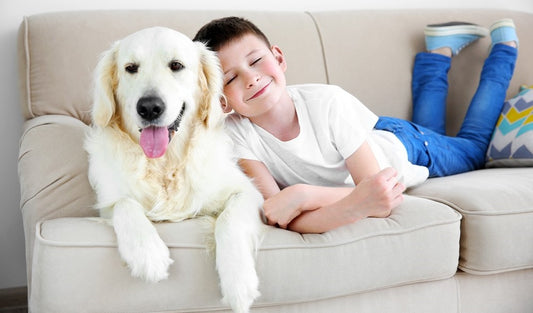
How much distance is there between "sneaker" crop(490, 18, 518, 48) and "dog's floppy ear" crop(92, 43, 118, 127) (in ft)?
6.11

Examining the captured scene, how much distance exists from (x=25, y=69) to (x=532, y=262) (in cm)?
198

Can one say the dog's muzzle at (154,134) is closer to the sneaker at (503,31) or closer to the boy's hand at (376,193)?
the boy's hand at (376,193)

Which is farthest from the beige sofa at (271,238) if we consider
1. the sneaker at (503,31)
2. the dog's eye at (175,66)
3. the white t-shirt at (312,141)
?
the sneaker at (503,31)

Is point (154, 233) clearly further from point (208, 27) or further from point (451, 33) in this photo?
point (451, 33)

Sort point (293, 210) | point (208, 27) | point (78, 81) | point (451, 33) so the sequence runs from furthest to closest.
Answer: point (451, 33) < point (78, 81) < point (208, 27) < point (293, 210)

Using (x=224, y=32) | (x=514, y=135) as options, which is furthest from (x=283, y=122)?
(x=514, y=135)

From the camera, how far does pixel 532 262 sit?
167 centimetres

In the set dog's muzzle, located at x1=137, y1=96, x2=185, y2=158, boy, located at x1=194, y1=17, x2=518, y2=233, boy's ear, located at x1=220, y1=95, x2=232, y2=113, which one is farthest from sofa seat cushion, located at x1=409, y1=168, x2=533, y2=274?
dog's muzzle, located at x1=137, y1=96, x2=185, y2=158

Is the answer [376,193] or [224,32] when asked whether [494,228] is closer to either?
[376,193]

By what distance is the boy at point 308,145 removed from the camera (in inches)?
58.1

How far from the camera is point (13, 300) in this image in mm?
2385

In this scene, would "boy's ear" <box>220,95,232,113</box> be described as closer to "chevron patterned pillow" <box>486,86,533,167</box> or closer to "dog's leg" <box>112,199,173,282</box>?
"dog's leg" <box>112,199,173,282</box>

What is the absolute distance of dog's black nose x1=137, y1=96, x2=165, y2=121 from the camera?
140 centimetres

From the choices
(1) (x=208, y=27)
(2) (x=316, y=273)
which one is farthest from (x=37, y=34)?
(2) (x=316, y=273)
